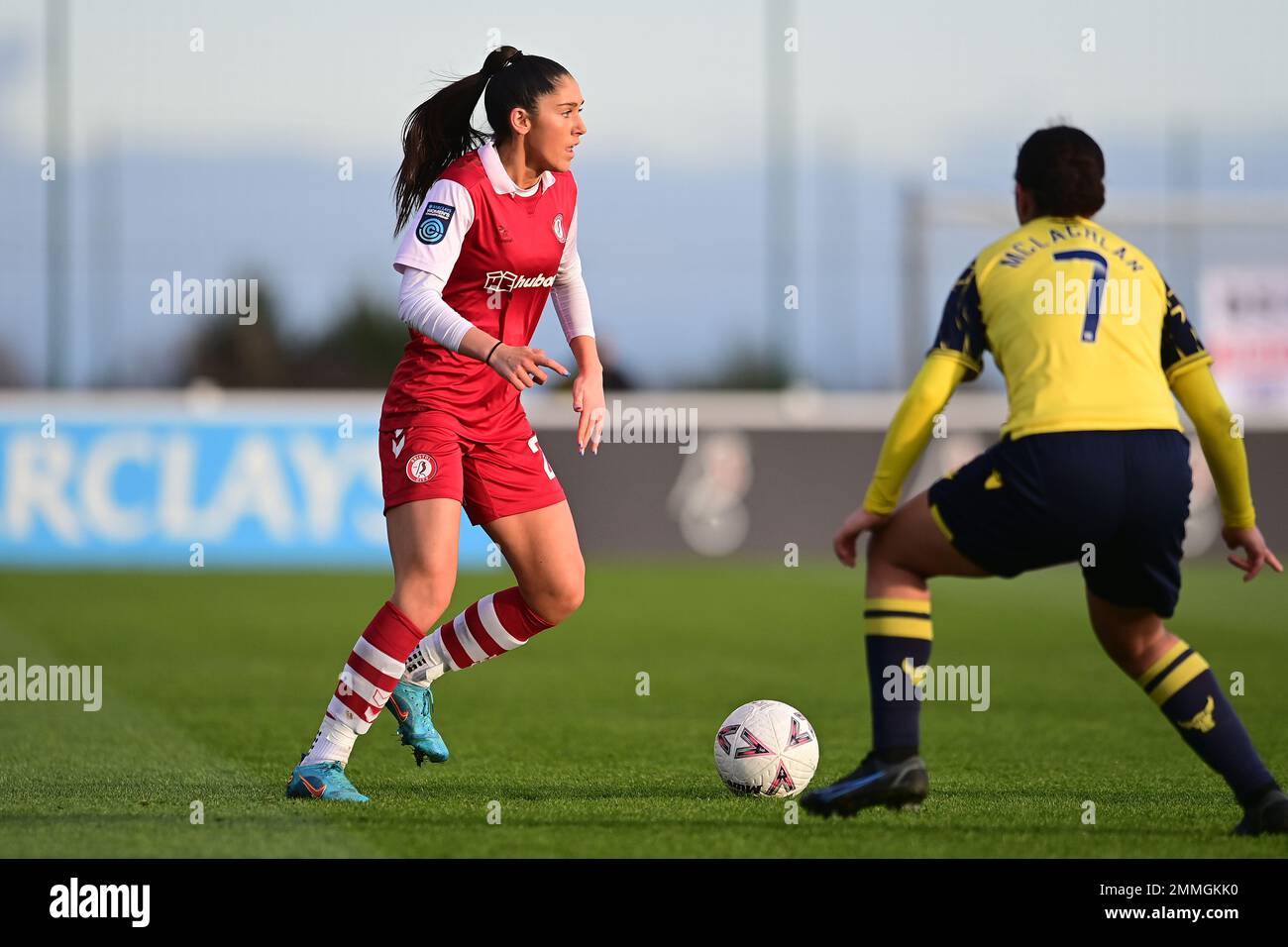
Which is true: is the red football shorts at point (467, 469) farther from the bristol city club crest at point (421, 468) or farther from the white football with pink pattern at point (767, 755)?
the white football with pink pattern at point (767, 755)

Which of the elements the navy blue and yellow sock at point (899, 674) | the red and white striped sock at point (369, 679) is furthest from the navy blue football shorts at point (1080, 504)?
the red and white striped sock at point (369, 679)

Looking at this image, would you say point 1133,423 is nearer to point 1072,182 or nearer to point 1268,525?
point 1072,182

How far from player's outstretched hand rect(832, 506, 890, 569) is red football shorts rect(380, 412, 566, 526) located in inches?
53.2

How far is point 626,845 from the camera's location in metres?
4.68

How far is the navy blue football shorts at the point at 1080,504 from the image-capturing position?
4.52 metres

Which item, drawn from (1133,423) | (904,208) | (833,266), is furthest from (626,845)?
(833,266)

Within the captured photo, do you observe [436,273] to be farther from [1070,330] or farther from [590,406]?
[1070,330]

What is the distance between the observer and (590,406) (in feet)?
19.0

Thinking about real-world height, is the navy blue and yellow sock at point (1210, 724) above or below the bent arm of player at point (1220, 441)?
below

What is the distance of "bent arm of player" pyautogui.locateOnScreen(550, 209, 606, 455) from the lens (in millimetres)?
5836

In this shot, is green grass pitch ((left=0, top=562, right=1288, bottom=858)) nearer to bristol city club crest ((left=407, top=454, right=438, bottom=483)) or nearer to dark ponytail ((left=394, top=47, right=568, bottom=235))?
bristol city club crest ((left=407, top=454, right=438, bottom=483))

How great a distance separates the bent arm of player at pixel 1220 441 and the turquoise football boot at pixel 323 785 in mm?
2658

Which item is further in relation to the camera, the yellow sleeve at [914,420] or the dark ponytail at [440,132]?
the dark ponytail at [440,132]

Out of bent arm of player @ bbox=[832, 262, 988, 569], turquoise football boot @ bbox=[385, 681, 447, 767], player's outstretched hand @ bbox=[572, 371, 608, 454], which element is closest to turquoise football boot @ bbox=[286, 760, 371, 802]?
turquoise football boot @ bbox=[385, 681, 447, 767]
